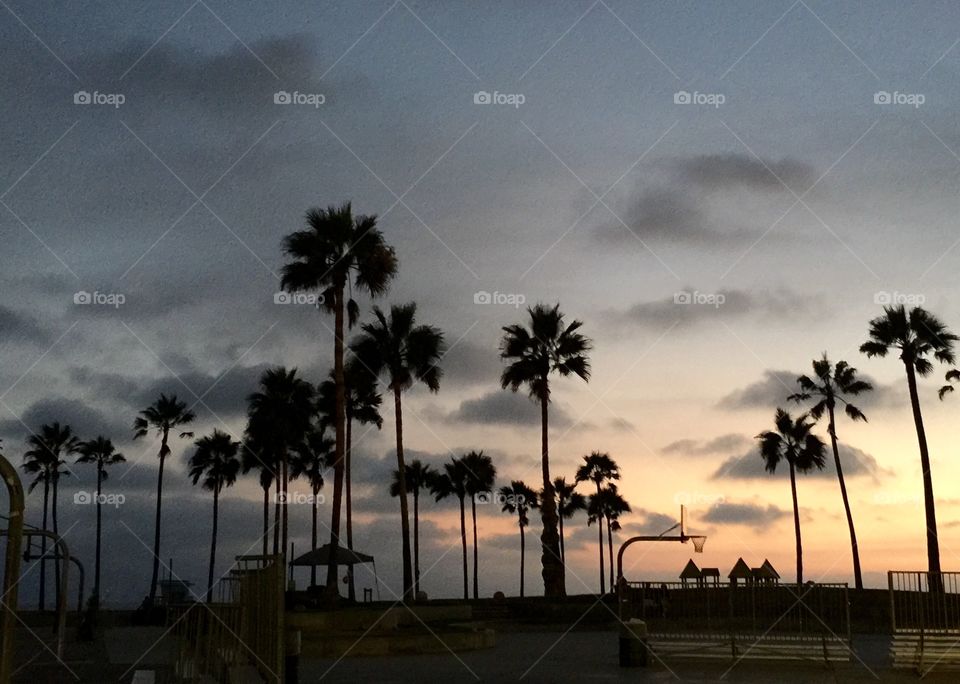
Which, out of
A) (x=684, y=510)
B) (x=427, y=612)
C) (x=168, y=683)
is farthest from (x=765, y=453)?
(x=168, y=683)

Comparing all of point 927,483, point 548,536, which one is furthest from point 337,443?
point 927,483

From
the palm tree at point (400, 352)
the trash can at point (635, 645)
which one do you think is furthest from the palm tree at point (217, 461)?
the trash can at point (635, 645)

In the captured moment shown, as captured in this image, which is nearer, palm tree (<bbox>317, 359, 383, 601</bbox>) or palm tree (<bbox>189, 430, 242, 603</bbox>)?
palm tree (<bbox>317, 359, 383, 601</bbox>)

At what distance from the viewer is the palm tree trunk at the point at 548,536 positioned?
4584 cm

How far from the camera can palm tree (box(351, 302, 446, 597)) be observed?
46.3m

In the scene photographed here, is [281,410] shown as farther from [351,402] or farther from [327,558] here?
[327,558]

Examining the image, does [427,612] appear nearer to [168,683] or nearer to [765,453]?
[168,683]

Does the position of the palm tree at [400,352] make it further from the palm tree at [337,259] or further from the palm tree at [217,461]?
the palm tree at [217,461]

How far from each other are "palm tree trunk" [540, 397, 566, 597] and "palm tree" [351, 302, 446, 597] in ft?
17.1

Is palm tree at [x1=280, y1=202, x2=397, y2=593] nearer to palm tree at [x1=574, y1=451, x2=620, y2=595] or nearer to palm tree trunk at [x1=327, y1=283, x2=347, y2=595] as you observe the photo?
palm tree trunk at [x1=327, y1=283, x2=347, y2=595]

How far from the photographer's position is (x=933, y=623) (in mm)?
18750

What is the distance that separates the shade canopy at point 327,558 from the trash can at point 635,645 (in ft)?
60.4

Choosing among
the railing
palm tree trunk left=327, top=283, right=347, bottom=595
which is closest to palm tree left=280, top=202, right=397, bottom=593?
palm tree trunk left=327, top=283, right=347, bottom=595

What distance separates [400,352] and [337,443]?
36.7 feet
